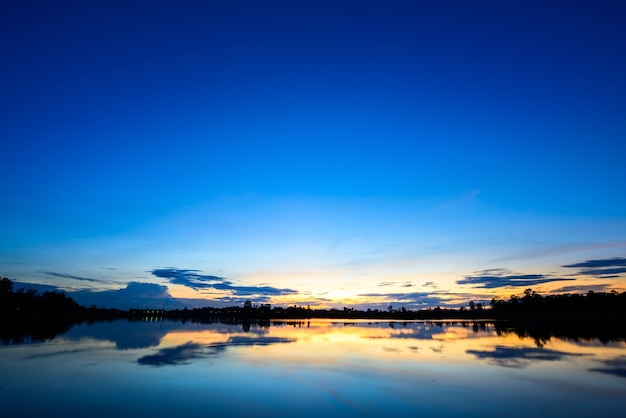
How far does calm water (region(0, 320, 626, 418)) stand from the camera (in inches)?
610

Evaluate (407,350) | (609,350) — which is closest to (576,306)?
(609,350)

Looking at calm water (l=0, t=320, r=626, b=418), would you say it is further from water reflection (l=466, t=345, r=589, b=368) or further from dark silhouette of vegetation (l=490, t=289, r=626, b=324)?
dark silhouette of vegetation (l=490, t=289, r=626, b=324)

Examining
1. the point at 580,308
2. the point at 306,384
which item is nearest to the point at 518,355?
the point at 306,384

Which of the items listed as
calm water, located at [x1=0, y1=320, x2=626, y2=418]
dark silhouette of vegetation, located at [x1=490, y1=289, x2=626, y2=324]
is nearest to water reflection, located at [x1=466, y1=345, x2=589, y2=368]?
calm water, located at [x1=0, y1=320, x2=626, y2=418]

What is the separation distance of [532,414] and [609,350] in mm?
27603

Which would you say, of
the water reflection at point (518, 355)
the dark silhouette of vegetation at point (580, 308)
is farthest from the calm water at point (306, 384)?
the dark silhouette of vegetation at point (580, 308)

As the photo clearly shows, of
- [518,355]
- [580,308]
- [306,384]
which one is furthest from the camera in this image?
[580,308]

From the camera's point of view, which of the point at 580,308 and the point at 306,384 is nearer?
the point at 306,384

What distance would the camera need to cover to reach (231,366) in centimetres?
2552

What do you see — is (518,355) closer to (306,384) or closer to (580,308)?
(306,384)

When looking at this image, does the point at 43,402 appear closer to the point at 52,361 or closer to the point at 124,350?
the point at 52,361

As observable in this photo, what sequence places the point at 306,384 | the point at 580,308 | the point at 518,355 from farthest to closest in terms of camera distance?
1. the point at 580,308
2. the point at 518,355
3. the point at 306,384

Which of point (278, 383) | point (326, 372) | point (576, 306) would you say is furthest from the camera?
point (576, 306)

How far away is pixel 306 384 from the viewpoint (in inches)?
800
